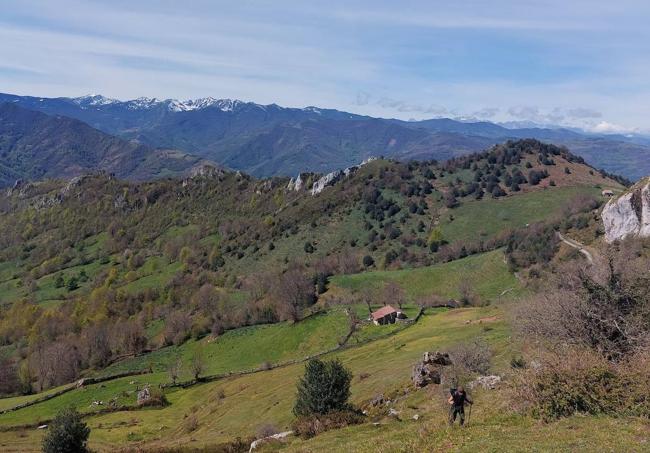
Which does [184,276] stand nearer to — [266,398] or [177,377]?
[177,377]

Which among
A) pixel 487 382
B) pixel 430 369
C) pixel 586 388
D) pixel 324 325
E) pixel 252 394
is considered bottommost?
pixel 252 394

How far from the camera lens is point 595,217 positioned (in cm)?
11269

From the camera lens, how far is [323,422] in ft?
105

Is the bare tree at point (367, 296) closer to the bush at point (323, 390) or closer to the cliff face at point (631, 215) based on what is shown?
the cliff face at point (631, 215)

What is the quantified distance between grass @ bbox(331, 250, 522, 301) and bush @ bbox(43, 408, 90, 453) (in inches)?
2934

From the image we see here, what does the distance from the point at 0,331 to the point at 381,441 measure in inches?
7002

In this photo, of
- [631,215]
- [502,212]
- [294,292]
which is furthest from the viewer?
[502,212]

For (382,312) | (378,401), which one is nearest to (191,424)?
(378,401)

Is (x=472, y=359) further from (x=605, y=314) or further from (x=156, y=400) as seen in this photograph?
(x=156, y=400)

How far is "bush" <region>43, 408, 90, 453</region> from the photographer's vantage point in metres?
43.6

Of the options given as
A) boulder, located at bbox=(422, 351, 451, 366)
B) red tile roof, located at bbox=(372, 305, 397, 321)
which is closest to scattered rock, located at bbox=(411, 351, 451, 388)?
boulder, located at bbox=(422, 351, 451, 366)

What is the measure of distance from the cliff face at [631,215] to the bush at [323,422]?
71.8m

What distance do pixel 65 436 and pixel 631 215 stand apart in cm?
9078

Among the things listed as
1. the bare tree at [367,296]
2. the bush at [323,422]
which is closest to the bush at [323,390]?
the bush at [323,422]
